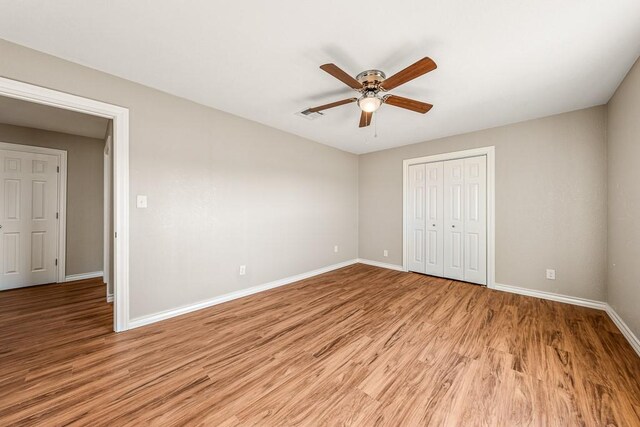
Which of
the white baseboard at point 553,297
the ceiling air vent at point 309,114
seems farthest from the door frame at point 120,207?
the white baseboard at point 553,297

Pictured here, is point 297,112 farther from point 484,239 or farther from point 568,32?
point 484,239

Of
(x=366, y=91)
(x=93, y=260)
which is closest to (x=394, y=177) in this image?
(x=366, y=91)

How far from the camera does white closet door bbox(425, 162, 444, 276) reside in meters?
4.07

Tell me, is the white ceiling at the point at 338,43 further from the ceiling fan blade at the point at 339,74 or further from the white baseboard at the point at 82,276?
the white baseboard at the point at 82,276

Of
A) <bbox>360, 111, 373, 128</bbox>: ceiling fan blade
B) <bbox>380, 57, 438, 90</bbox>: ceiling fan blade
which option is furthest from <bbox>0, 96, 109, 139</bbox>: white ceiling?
<bbox>380, 57, 438, 90</bbox>: ceiling fan blade

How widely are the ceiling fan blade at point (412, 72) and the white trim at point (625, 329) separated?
9.16ft

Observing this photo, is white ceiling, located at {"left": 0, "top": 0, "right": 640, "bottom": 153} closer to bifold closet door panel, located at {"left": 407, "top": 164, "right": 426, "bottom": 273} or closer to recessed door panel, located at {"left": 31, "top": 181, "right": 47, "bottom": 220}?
bifold closet door panel, located at {"left": 407, "top": 164, "right": 426, "bottom": 273}

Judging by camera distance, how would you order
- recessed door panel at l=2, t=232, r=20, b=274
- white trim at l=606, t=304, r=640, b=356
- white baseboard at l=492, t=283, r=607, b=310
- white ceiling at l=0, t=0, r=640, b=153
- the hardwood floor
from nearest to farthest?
the hardwood floor
white ceiling at l=0, t=0, r=640, b=153
white trim at l=606, t=304, r=640, b=356
white baseboard at l=492, t=283, r=607, b=310
recessed door panel at l=2, t=232, r=20, b=274

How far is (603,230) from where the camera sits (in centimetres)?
282

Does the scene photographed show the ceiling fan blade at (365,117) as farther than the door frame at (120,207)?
Yes

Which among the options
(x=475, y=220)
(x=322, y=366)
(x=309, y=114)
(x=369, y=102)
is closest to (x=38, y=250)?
(x=309, y=114)

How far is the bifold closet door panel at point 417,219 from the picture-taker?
429 centimetres

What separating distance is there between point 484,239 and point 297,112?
3.34 meters

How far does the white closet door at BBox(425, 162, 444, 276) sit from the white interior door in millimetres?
6193
